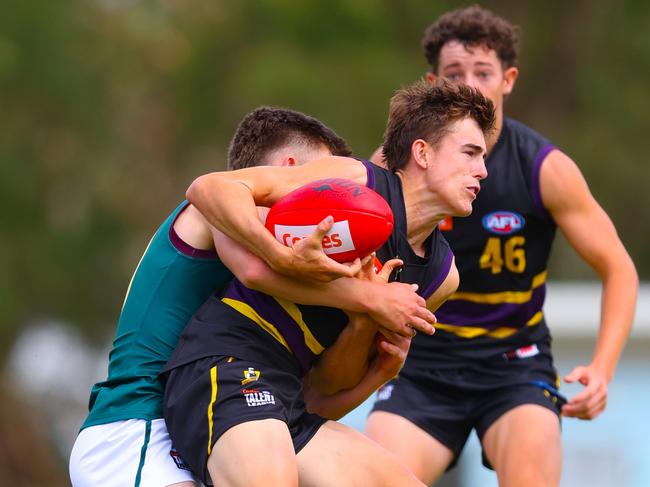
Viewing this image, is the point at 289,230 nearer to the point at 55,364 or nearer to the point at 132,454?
the point at 132,454

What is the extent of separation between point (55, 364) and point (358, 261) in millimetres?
13820

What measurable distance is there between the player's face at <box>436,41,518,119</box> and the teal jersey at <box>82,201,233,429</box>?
198cm

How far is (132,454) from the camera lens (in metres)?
4.77

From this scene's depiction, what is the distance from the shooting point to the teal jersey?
4.87 m

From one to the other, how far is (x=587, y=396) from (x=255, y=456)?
2065mm

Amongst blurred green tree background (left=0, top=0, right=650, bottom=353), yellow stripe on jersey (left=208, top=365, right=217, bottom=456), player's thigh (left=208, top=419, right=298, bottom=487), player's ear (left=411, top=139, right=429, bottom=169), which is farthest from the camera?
blurred green tree background (left=0, top=0, right=650, bottom=353)

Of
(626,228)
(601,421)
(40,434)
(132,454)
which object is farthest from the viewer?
(626,228)

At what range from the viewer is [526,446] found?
5789mm

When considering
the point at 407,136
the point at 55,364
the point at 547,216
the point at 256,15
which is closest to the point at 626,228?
the point at 256,15

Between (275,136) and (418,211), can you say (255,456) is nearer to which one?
(418,211)

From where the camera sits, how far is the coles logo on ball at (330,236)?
440cm

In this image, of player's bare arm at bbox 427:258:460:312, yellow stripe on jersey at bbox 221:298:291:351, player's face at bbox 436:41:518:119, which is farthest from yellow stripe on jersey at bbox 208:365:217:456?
player's face at bbox 436:41:518:119

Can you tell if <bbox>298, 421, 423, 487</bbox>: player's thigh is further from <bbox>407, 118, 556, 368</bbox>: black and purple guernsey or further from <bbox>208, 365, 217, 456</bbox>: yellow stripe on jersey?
<bbox>407, 118, 556, 368</bbox>: black and purple guernsey

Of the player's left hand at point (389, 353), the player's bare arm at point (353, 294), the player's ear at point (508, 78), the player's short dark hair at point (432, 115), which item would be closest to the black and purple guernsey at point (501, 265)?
the player's ear at point (508, 78)
